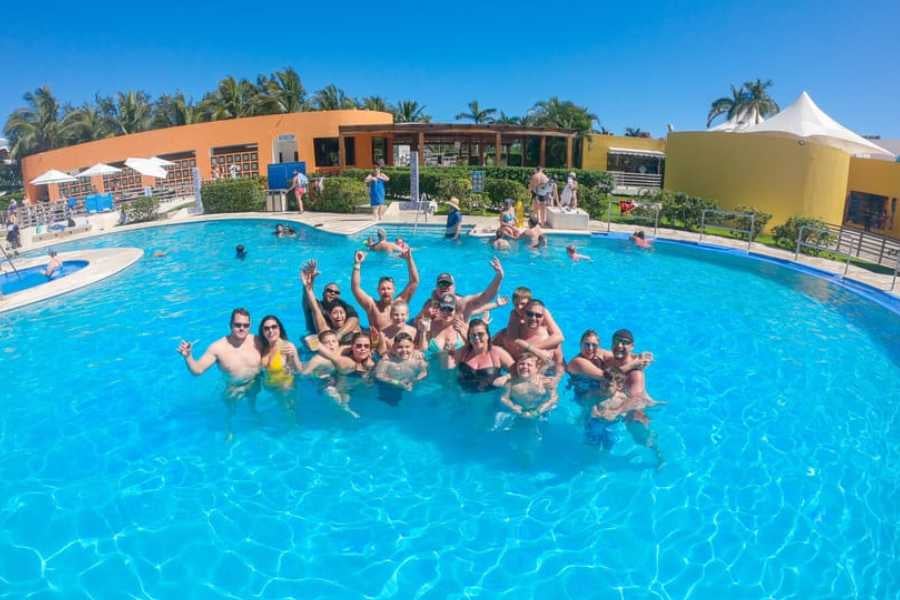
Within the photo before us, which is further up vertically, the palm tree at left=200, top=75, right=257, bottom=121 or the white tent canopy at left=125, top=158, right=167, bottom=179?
the palm tree at left=200, top=75, right=257, bottom=121

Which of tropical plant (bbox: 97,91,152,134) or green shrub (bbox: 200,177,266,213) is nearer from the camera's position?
green shrub (bbox: 200,177,266,213)

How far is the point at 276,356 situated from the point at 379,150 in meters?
29.0

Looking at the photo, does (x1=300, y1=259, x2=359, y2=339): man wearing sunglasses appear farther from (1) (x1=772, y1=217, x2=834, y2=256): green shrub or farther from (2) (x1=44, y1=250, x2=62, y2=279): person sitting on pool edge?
(1) (x1=772, y1=217, x2=834, y2=256): green shrub

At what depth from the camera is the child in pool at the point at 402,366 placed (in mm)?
5645

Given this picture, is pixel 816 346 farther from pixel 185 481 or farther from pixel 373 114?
pixel 373 114

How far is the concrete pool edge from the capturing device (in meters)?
10.0

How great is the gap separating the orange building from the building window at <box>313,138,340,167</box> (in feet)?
0.16

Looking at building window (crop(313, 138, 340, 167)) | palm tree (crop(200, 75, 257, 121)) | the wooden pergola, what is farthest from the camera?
palm tree (crop(200, 75, 257, 121))

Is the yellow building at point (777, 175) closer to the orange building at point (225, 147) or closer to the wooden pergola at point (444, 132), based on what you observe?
the wooden pergola at point (444, 132)

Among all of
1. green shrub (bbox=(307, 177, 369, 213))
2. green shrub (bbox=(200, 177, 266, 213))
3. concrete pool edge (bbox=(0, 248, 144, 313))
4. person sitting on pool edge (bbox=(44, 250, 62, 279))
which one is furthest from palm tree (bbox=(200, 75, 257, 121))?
person sitting on pool edge (bbox=(44, 250, 62, 279))

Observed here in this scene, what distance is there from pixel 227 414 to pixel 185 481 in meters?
1.09

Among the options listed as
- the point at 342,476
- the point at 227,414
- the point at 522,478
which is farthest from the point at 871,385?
the point at 227,414

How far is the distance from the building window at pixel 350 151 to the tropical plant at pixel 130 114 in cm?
2570

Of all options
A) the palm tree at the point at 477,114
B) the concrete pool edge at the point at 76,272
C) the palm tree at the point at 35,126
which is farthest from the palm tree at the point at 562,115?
the palm tree at the point at 35,126
